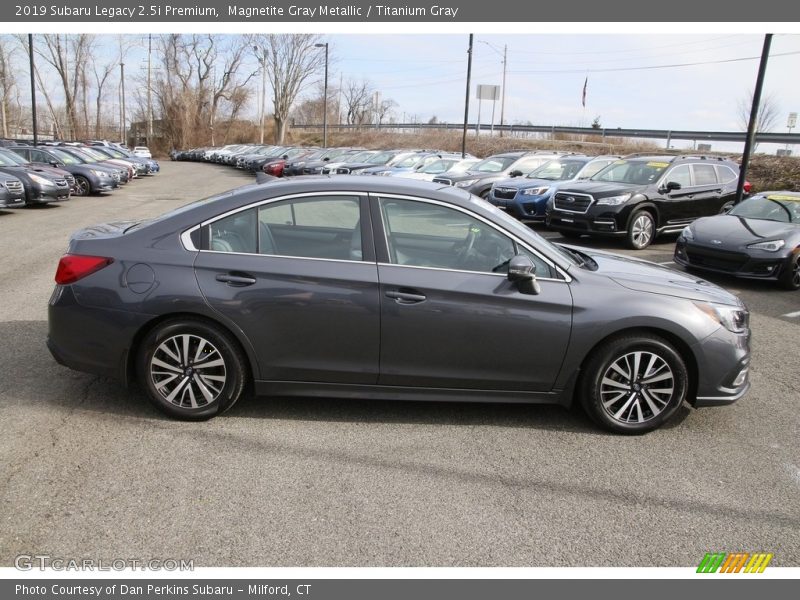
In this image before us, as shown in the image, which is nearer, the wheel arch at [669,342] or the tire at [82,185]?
the wheel arch at [669,342]

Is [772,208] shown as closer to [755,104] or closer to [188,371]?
[755,104]

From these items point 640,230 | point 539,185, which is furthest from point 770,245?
point 539,185

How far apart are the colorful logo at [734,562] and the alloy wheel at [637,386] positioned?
4.39ft

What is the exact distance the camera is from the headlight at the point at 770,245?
936cm

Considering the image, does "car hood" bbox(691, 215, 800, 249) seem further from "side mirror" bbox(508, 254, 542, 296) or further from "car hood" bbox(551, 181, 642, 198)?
"side mirror" bbox(508, 254, 542, 296)

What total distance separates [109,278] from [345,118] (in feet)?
344

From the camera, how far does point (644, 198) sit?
12.8 m

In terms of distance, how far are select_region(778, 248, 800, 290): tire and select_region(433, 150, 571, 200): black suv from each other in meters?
8.60

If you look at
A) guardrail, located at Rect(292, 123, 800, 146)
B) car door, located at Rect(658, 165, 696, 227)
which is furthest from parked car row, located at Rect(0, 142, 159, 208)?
guardrail, located at Rect(292, 123, 800, 146)

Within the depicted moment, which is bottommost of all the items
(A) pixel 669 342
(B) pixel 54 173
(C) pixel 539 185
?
(A) pixel 669 342

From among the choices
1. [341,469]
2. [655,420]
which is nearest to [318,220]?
[341,469]

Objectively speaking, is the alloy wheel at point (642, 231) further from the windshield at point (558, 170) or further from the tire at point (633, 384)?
the tire at point (633, 384)

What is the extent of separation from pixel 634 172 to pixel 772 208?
345 centimetres

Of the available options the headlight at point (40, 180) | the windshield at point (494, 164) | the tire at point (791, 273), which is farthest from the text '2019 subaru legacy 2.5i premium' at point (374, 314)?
the windshield at point (494, 164)
